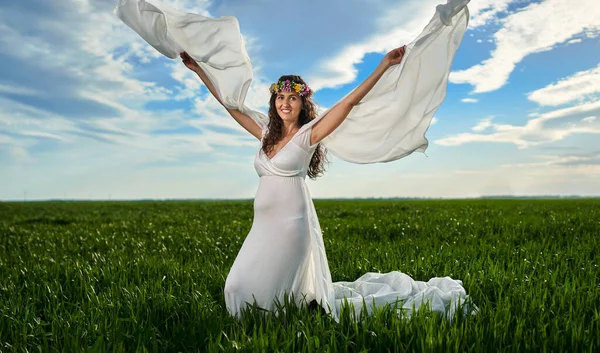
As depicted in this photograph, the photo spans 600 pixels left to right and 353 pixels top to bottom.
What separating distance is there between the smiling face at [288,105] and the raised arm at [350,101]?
41cm

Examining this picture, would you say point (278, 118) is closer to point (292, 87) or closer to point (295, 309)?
point (292, 87)

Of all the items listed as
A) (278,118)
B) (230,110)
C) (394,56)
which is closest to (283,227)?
(278,118)

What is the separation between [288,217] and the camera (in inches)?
203

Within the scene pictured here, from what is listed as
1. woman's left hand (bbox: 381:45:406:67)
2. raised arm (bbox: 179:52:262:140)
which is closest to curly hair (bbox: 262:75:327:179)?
raised arm (bbox: 179:52:262:140)

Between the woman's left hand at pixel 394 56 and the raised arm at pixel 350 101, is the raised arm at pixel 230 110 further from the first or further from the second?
the woman's left hand at pixel 394 56

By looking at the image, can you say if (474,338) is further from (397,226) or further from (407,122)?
(397,226)

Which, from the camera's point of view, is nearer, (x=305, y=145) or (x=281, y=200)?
(x=281, y=200)

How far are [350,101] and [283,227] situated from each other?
147cm

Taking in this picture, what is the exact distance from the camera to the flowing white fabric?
5.09m

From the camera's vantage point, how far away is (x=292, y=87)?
5.52 m

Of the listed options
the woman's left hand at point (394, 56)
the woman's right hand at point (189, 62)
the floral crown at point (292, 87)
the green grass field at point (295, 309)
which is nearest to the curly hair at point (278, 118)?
the floral crown at point (292, 87)

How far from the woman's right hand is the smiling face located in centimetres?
139

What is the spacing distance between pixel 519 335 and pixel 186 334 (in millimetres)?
2889

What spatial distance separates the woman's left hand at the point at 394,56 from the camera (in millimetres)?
5199
